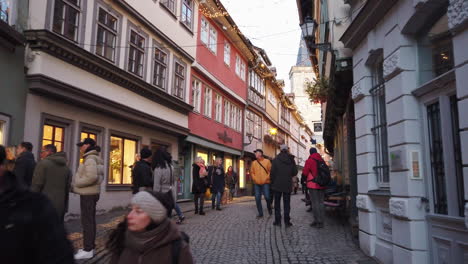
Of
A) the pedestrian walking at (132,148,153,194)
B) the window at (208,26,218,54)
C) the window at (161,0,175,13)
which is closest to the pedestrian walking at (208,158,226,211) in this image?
the pedestrian walking at (132,148,153,194)

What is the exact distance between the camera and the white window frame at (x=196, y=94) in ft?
67.5

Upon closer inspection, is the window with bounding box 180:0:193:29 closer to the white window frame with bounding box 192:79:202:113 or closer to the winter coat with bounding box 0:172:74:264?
the white window frame with bounding box 192:79:202:113

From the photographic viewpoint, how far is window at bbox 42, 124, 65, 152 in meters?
11.1

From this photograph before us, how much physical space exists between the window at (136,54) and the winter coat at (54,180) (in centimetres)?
881

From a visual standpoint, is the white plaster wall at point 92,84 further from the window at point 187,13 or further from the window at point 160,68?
the window at point 187,13

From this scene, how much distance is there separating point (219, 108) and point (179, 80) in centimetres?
587

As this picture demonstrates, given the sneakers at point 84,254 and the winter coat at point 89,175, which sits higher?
the winter coat at point 89,175

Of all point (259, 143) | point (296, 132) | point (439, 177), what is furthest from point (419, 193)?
point (296, 132)

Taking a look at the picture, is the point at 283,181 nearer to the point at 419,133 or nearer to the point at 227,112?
the point at 419,133

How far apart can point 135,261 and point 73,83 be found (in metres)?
9.83

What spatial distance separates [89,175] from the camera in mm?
6457

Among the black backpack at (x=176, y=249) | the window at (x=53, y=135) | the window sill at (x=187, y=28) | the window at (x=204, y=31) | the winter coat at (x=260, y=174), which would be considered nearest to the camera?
the black backpack at (x=176, y=249)

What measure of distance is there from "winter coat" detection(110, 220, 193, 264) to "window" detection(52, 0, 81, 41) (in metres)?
9.80

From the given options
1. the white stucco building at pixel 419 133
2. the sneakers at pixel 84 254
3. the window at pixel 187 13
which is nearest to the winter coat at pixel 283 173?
the white stucco building at pixel 419 133
